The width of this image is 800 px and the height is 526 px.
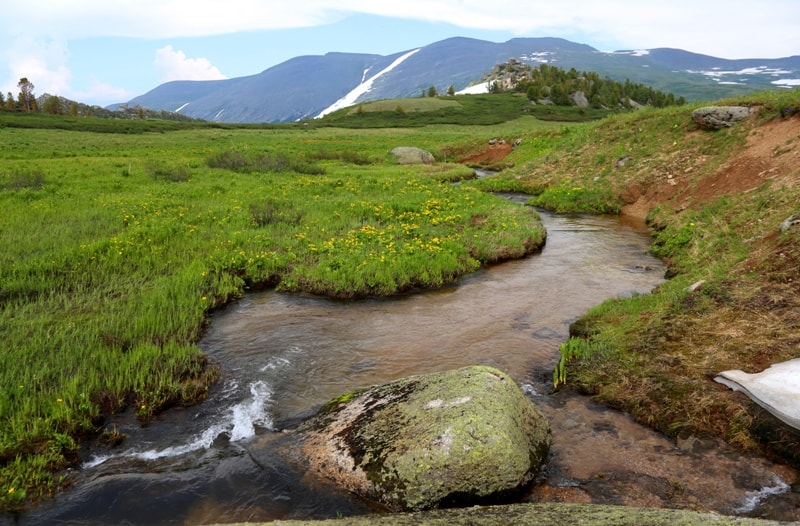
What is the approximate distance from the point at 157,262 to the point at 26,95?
160 metres

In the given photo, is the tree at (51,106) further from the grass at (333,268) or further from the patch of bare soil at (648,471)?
the patch of bare soil at (648,471)

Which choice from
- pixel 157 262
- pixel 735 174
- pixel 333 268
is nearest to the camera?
pixel 157 262

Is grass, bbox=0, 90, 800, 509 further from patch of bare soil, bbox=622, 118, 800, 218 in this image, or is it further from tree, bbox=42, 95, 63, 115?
tree, bbox=42, 95, 63, 115

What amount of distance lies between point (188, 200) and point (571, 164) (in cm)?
2446

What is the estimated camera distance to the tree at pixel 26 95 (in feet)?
429

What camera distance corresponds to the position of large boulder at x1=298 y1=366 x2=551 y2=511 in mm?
5895

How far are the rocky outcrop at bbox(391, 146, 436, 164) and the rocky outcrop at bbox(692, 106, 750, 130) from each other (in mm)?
24655

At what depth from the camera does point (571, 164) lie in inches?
1310

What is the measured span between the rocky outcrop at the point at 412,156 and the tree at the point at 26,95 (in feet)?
434

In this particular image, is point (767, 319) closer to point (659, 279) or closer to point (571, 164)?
point (659, 279)

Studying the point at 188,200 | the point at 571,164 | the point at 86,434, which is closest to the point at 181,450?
the point at 86,434

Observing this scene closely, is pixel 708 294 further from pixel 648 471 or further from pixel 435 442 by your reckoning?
pixel 435 442

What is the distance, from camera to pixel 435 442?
20.2 feet

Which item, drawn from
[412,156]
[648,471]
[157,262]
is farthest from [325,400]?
[412,156]
